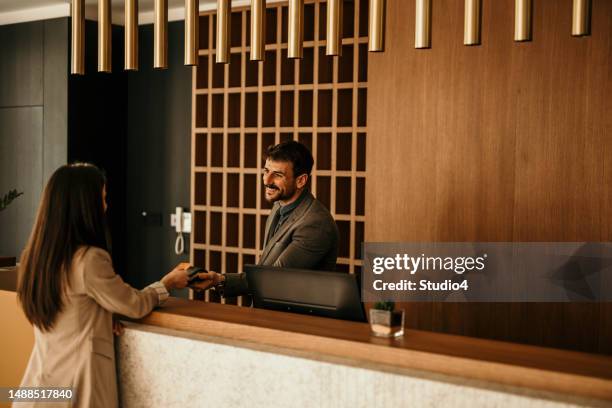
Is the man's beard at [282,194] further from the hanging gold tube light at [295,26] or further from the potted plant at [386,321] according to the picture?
the potted plant at [386,321]

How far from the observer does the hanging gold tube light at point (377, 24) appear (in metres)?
2.21

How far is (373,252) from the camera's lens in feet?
12.6

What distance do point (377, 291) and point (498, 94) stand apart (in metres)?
1.24

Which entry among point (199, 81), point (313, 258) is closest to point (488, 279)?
point (313, 258)

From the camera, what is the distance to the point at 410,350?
1.93 m

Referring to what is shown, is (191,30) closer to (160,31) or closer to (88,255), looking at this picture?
(160,31)

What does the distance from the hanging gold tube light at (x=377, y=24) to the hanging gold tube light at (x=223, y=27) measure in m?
0.54

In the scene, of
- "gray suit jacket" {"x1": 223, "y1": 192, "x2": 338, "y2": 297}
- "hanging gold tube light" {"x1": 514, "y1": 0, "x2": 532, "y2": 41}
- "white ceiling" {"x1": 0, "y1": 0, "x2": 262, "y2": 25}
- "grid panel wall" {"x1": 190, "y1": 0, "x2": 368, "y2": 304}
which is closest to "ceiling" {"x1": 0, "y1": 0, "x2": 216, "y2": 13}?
"white ceiling" {"x1": 0, "y1": 0, "x2": 262, "y2": 25}

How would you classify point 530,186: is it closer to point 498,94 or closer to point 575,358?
point 498,94

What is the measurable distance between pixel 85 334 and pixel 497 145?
2083 mm

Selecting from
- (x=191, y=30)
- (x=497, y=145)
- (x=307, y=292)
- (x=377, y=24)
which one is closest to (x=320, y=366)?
(x=307, y=292)

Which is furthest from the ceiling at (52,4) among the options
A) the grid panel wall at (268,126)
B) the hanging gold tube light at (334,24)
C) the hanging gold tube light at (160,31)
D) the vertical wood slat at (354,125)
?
the hanging gold tube light at (334,24)

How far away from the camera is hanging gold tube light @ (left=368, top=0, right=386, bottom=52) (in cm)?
221

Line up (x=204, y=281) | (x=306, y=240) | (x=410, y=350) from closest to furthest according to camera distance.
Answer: (x=410, y=350) → (x=204, y=281) → (x=306, y=240)
